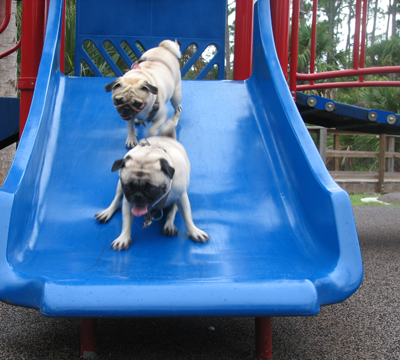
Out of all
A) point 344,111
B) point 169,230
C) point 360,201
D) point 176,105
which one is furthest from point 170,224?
point 360,201

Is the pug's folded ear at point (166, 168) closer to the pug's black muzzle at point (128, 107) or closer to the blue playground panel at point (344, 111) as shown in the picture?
the pug's black muzzle at point (128, 107)

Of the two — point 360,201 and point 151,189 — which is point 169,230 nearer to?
point 151,189

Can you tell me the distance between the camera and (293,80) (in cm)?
378

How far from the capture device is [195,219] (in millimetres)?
2223

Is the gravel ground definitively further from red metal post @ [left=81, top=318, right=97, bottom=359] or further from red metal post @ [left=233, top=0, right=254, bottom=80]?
red metal post @ [left=233, top=0, right=254, bottom=80]

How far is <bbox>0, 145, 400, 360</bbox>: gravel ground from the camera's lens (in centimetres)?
193

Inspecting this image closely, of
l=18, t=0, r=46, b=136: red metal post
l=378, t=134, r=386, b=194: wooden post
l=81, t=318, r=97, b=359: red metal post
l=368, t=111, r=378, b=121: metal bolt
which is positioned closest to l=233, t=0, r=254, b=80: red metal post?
l=368, t=111, r=378, b=121: metal bolt

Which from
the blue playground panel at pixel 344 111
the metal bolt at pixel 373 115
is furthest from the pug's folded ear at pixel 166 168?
the metal bolt at pixel 373 115

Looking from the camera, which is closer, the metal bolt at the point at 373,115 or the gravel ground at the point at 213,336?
the gravel ground at the point at 213,336

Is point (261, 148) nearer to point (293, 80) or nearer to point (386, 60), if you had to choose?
point (293, 80)

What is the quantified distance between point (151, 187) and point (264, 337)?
894 mm

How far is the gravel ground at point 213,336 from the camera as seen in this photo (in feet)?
6.32

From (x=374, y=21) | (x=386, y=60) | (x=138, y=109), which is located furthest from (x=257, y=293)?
(x=374, y=21)

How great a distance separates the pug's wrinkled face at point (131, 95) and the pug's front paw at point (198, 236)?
802 mm
